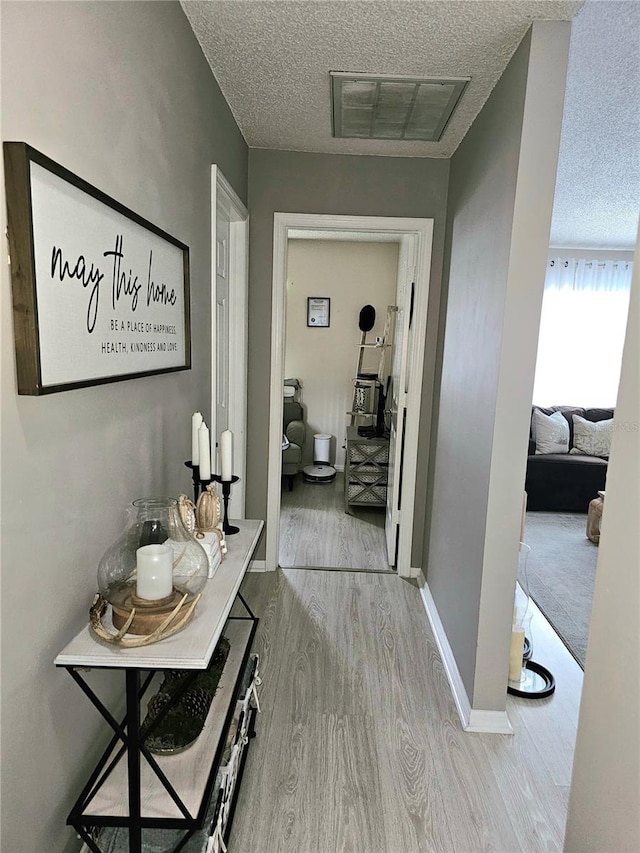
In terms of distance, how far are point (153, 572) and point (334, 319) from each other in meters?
5.03

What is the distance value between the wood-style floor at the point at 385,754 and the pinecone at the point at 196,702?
435mm

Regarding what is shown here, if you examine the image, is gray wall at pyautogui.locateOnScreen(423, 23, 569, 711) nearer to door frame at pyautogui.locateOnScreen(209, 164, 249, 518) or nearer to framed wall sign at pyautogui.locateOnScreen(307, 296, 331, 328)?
door frame at pyautogui.locateOnScreen(209, 164, 249, 518)

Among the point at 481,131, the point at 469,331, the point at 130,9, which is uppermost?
the point at 481,131

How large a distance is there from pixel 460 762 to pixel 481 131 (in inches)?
98.4

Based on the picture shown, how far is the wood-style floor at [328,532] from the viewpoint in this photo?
361 cm

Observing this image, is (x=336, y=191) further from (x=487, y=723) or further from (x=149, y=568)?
(x=487, y=723)

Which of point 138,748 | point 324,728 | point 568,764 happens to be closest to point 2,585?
point 138,748

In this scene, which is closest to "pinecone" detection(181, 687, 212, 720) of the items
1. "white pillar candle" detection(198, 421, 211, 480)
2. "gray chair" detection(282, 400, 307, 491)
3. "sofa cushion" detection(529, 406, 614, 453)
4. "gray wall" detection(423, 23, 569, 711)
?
"white pillar candle" detection(198, 421, 211, 480)

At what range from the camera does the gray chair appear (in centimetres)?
521

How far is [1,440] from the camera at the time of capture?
868mm

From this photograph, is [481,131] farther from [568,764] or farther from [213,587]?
[568,764]

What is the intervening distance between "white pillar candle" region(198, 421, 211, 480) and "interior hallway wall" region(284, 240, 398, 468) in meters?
4.41

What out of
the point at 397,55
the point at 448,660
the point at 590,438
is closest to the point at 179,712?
the point at 448,660

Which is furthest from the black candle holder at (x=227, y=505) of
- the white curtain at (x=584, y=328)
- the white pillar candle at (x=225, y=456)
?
the white curtain at (x=584, y=328)
